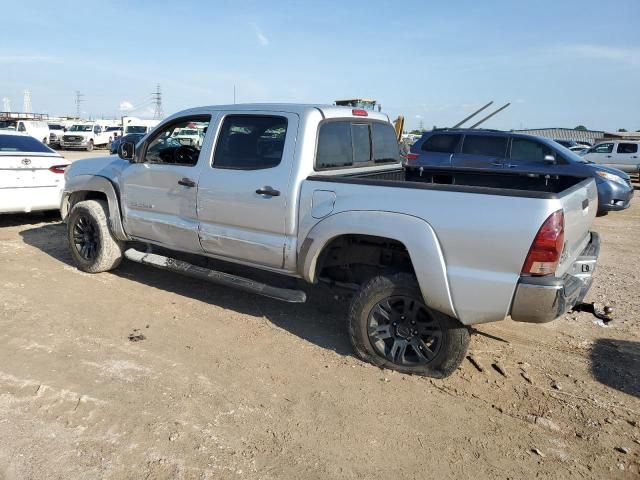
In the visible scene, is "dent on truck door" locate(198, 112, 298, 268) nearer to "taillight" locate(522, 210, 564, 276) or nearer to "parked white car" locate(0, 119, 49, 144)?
"taillight" locate(522, 210, 564, 276)

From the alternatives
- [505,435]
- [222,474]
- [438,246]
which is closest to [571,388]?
[505,435]

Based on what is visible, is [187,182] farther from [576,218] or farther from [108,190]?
[576,218]

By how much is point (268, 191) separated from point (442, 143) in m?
7.67

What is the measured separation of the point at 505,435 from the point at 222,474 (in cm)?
168

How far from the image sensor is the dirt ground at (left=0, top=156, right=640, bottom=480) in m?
2.75

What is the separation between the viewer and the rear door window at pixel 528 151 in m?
10.2

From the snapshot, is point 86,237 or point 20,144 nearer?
point 86,237

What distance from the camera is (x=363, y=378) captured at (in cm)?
365

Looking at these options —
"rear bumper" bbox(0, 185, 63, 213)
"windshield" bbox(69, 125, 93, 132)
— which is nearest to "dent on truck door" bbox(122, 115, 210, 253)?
"rear bumper" bbox(0, 185, 63, 213)

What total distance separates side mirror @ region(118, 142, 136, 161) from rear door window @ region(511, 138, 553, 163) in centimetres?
784

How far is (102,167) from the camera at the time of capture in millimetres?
5645

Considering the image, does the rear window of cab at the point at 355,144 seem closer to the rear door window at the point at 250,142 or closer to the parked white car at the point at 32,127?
the rear door window at the point at 250,142

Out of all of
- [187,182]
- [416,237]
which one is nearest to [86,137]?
[187,182]

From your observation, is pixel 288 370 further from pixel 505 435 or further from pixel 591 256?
pixel 591 256
